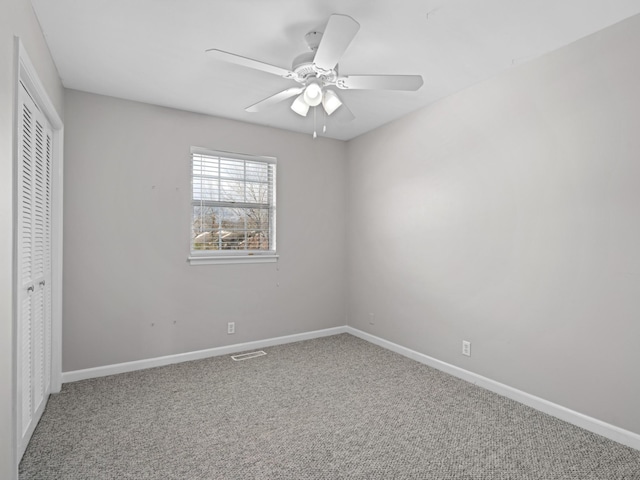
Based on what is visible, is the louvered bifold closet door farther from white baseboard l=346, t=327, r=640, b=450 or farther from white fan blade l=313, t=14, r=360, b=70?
white baseboard l=346, t=327, r=640, b=450

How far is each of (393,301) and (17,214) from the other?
3.15 metres

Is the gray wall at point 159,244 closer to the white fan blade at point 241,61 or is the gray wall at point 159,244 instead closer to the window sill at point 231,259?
the window sill at point 231,259

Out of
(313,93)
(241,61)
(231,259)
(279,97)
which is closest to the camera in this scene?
(241,61)

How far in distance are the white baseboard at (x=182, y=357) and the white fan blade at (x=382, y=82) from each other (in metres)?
2.74

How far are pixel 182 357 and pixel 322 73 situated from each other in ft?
9.21

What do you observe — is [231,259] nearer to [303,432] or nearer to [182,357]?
[182,357]

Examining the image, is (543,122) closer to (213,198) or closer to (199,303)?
(213,198)

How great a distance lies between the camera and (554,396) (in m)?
2.49

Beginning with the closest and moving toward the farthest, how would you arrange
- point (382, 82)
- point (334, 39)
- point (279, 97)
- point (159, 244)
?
point (334, 39)
point (382, 82)
point (279, 97)
point (159, 244)

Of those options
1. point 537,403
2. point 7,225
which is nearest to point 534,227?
point 537,403

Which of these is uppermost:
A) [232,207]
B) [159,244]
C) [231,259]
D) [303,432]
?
[232,207]

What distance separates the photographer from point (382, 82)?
2.23m

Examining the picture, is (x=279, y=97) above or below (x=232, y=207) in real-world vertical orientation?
above

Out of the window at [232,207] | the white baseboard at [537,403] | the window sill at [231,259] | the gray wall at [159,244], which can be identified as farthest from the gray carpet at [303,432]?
the window at [232,207]
